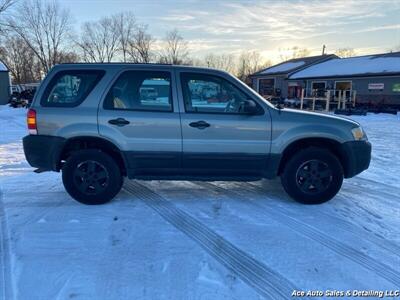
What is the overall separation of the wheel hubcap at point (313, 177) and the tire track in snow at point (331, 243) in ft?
1.70

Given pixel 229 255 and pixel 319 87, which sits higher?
pixel 319 87

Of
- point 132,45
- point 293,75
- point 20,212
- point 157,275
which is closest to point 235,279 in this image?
point 157,275

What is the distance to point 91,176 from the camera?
187 inches

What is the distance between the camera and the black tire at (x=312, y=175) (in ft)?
15.6

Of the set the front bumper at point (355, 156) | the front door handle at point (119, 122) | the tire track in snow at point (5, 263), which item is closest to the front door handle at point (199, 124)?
the front door handle at point (119, 122)

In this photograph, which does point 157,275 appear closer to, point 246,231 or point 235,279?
point 235,279

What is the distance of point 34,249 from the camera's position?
3516 mm

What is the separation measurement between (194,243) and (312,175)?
214 centimetres

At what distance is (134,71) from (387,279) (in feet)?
12.6

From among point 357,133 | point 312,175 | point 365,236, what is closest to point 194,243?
point 365,236

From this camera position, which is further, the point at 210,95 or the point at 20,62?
the point at 20,62

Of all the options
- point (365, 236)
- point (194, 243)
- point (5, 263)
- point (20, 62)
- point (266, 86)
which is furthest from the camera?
point (20, 62)

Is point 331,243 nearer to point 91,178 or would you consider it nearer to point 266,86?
point 91,178

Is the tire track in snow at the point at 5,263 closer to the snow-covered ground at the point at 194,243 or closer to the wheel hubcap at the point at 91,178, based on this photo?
the snow-covered ground at the point at 194,243
